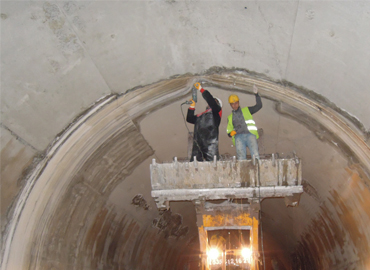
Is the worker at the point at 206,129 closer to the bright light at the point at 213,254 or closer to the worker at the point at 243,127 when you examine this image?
the worker at the point at 243,127

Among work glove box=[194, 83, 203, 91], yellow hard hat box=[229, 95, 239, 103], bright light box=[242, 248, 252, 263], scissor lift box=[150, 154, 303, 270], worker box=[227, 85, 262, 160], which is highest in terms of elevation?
work glove box=[194, 83, 203, 91]

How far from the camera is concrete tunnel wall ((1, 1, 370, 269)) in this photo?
463 cm

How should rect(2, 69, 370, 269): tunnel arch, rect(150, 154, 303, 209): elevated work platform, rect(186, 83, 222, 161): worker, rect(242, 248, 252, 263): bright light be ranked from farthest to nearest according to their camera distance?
rect(242, 248, 252, 263): bright light < rect(186, 83, 222, 161): worker < rect(150, 154, 303, 209): elevated work platform < rect(2, 69, 370, 269): tunnel arch

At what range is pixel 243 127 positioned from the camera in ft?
20.0

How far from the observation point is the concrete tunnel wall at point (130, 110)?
4.63 m

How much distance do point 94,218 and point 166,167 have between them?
1929 mm

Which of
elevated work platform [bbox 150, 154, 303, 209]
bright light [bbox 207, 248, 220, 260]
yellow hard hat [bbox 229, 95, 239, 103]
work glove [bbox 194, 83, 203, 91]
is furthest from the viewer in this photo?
bright light [bbox 207, 248, 220, 260]

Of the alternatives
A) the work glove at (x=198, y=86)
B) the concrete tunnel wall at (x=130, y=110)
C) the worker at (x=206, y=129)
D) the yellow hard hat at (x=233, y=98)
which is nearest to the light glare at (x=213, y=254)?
the worker at (x=206, y=129)

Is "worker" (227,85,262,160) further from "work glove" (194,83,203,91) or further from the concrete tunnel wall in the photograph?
"work glove" (194,83,203,91)

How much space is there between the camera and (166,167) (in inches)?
224

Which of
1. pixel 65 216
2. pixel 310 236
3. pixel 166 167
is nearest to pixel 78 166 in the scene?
pixel 65 216

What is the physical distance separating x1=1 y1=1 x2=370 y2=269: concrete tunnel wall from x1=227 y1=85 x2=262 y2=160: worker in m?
0.25

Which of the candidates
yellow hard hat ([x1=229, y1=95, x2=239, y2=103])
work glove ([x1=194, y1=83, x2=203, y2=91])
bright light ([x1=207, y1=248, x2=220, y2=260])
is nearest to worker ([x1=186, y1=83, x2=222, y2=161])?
yellow hard hat ([x1=229, y1=95, x2=239, y2=103])

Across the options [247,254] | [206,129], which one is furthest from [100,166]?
[247,254]
